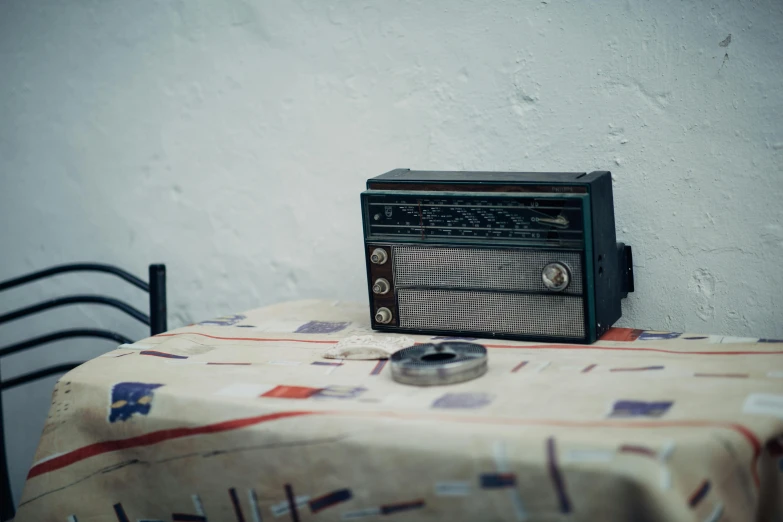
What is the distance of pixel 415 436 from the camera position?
899 mm

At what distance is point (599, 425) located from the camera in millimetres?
856

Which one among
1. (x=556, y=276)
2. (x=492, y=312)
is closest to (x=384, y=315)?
(x=492, y=312)

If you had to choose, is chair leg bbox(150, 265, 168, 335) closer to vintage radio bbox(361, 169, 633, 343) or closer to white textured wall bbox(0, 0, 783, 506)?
white textured wall bbox(0, 0, 783, 506)

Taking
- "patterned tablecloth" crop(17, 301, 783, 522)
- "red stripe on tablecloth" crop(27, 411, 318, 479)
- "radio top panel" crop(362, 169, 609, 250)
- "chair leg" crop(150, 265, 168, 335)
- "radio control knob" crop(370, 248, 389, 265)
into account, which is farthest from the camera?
"chair leg" crop(150, 265, 168, 335)

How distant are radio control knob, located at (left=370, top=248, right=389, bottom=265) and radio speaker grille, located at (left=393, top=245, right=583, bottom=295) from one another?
0.8 inches

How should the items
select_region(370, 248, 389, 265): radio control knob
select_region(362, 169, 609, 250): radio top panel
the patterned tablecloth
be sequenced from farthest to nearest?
select_region(370, 248, 389, 265): radio control knob < select_region(362, 169, 609, 250): radio top panel < the patterned tablecloth

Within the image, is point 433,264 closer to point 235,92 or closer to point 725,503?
point 725,503

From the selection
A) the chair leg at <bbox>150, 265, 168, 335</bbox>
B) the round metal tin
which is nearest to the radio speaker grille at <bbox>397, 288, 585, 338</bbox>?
the round metal tin

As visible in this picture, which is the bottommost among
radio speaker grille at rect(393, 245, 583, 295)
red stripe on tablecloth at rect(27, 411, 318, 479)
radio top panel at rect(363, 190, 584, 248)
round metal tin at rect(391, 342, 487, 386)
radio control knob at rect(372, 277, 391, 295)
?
red stripe on tablecloth at rect(27, 411, 318, 479)

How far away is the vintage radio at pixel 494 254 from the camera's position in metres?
1.22

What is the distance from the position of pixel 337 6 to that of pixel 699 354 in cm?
105

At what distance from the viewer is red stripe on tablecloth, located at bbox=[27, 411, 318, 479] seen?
39.6 inches

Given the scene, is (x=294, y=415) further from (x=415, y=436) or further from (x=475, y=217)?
(x=475, y=217)

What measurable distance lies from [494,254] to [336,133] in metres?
0.62
